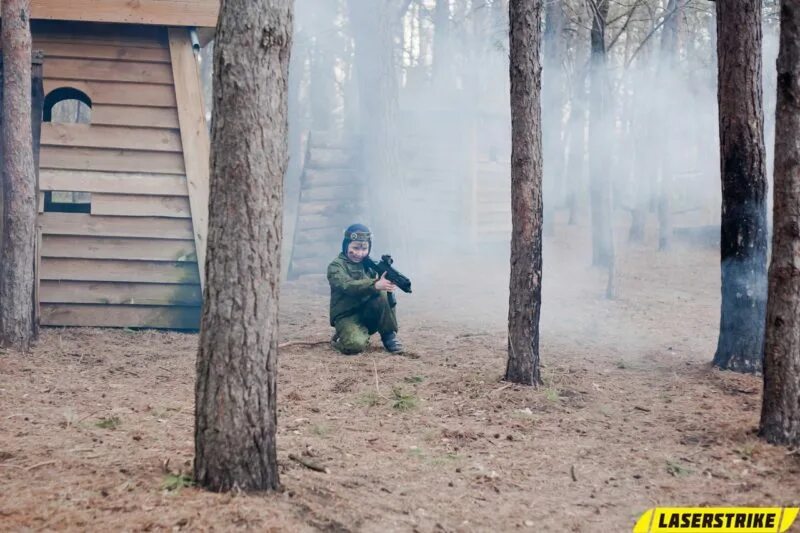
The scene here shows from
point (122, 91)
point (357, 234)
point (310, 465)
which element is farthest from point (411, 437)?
point (122, 91)

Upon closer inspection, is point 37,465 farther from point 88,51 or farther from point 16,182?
point 88,51

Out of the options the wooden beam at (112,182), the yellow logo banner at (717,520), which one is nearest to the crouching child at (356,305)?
the wooden beam at (112,182)

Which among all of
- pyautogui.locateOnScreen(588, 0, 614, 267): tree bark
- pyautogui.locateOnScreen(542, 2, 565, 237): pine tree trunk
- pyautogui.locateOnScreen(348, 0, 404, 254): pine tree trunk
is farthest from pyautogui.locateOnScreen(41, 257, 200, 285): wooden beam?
pyautogui.locateOnScreen(542, 2, 565, 237): pine tree trunk

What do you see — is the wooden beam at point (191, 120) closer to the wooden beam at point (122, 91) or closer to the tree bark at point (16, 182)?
the wooden beam at point (122, 91)

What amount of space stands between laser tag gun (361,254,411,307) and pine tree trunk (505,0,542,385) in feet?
5.03

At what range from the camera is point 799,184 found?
16.2 feet

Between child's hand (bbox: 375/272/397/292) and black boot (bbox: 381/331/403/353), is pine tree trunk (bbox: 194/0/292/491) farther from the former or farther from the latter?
black boot (bbox: 381/331/403/353)

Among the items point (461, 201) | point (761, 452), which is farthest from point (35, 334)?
point (461, 201)

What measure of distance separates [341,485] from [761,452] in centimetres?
275

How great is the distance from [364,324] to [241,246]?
16.1 feet

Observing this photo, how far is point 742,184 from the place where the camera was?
7426mm

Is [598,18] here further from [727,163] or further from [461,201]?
[461,201]

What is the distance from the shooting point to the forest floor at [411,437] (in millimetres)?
3883

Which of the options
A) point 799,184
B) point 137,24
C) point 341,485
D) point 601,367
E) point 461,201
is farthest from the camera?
point 461,201
